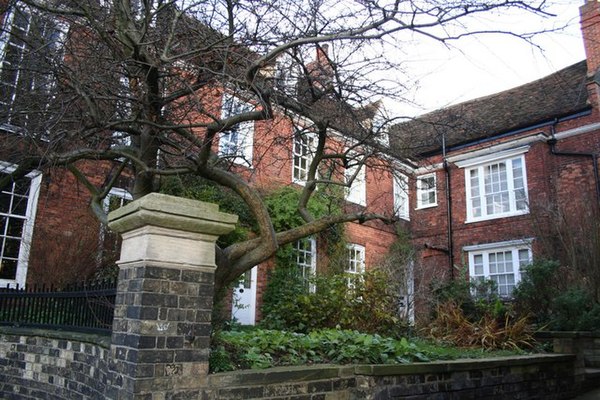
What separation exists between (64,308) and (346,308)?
5.48 metres

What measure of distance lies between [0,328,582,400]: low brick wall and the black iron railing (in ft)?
0.55

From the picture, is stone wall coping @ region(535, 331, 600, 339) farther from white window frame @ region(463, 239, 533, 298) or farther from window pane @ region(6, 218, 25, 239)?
window pane @ region(6, 218, 25, 239)

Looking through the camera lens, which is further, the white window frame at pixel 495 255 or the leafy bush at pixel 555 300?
the white window frame at pixel 495 255

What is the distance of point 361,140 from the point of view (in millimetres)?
6273

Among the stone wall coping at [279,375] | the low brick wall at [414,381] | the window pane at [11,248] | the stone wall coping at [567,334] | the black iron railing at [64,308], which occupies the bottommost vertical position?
the low brick wall at [414,381]

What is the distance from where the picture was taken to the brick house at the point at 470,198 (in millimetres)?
8898

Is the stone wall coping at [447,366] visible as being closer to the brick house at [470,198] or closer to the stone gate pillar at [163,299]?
the stone gate pillar at [163,299]

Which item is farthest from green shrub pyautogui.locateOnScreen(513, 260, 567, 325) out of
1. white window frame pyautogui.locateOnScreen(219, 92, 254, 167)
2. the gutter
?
white window frame pyautogui.locateOnScreen(219, 92, 254, 167)

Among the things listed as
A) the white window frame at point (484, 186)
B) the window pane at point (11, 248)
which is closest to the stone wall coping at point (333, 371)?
the window pane at point (11, 248)

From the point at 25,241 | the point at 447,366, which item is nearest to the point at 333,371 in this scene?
the point at 447,366

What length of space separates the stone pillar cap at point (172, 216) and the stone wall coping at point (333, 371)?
1.12 metres

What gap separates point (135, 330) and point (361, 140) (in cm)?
389

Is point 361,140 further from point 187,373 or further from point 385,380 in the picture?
point 187,373

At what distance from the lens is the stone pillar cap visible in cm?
351
